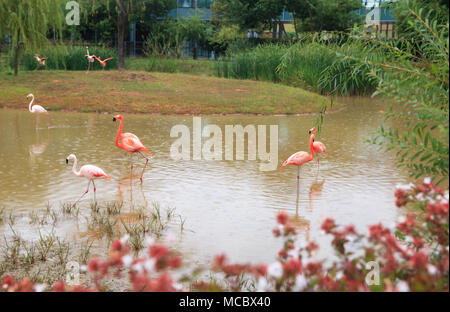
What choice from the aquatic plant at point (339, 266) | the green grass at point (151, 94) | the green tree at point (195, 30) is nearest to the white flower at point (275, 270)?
the aquatic plant at point (339, 266)

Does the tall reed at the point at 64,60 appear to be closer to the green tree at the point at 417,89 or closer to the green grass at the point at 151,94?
the green grass at the point at 151,94

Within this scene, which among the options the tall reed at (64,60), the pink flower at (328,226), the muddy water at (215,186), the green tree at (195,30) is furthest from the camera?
the green tree at (195,30)

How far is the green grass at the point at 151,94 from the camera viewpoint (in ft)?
55.8

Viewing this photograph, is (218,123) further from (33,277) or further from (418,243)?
(418,243)

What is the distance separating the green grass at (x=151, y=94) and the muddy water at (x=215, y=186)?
3916mm

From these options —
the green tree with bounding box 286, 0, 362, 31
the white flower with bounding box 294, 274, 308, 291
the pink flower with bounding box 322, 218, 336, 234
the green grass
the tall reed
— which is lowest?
the green grass

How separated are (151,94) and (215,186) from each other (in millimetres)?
10785

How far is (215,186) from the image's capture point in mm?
8219

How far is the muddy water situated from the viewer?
615 cm

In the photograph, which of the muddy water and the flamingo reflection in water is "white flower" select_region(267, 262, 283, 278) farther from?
the flamingo reflection in water

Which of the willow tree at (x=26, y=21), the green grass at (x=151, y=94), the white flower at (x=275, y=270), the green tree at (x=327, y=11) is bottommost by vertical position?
the green grass at (x=151, y=94)

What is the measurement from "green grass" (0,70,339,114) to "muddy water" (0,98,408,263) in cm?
392

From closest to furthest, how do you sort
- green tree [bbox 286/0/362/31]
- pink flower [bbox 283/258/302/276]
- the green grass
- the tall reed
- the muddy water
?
pink flower [bbox 283/258/302/276], the muddy water, the green grass, the tall reed, green tree [bbox 286/0/362/31]

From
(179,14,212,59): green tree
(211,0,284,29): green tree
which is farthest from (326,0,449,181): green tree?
(179,14,212,59): green tree
